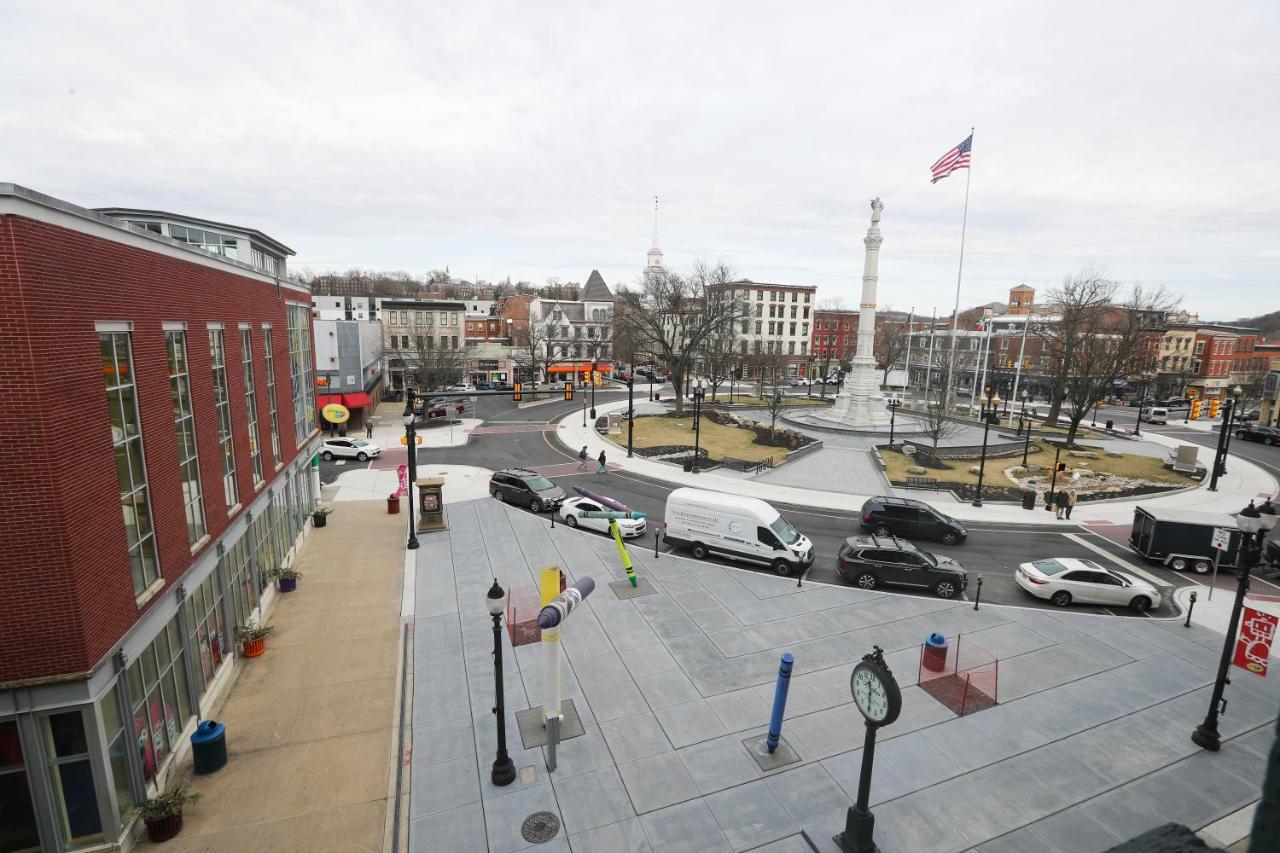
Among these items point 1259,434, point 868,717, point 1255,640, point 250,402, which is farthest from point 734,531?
point 1259,434

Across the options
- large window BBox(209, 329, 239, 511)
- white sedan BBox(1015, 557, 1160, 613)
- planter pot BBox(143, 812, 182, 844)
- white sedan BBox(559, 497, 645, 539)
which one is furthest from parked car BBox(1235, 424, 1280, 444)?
planter pot BBox(143, 812, 182, 844)

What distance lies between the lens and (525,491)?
1116 inches

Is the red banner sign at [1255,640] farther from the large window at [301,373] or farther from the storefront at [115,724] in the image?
the large window at [301,373]

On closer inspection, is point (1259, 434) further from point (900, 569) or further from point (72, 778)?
point (72, 778)

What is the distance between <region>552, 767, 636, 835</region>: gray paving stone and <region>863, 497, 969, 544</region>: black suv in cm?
1691

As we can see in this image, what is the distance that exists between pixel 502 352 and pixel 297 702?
66794 millimetres

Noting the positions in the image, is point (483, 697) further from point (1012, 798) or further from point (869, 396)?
point (869, 396)

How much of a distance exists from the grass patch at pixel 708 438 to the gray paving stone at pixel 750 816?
96.7 ft

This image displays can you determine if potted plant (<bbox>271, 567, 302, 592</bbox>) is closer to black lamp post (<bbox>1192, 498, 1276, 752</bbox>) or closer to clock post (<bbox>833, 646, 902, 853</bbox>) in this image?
clock post (<bbox>833, 646, 902, 853</bbox>)

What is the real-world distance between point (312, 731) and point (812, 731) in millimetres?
9935

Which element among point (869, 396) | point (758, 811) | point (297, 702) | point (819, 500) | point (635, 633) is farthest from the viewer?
point (869, 396)

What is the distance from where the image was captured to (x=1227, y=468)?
1608 inches

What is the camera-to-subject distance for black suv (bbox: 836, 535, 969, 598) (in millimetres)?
19719

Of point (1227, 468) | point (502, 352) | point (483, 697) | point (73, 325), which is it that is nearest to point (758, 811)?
point (483, 697)
